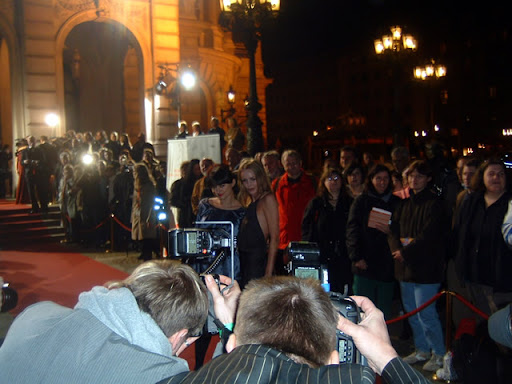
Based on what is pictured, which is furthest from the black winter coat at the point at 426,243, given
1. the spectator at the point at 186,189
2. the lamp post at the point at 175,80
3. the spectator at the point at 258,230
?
the lamp post at the point at 175,80

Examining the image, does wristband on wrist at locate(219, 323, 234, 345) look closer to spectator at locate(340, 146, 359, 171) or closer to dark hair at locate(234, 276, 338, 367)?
dark hair at locate(234, 276, 338, 367)

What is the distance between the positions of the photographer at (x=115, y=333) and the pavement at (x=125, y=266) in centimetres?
368

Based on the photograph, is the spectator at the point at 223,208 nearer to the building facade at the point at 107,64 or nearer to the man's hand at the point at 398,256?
the man's hand at the point at 398,256

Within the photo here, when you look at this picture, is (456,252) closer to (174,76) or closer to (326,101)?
(174,76)

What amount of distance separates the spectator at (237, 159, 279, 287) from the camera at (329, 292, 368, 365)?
2.77 m

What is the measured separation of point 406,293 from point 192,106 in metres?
23.3

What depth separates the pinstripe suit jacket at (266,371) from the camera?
4.83 ft

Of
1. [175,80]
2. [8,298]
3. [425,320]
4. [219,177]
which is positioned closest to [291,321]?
[8,298]

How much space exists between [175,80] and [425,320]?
685 inches

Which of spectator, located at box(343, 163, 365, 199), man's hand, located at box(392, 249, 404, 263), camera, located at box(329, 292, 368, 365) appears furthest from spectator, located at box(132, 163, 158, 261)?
camera, located at box(329, 292, 368, 365)

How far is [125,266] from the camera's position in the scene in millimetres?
10266

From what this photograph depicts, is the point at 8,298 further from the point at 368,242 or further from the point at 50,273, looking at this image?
the point at 50,273

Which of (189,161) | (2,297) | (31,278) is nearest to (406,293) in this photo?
(2,297)

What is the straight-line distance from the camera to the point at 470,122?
5353cm
